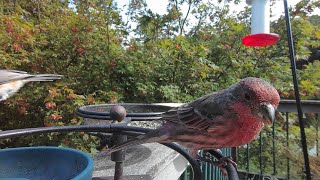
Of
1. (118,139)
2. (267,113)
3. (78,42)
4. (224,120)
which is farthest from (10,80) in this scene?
(267,113)

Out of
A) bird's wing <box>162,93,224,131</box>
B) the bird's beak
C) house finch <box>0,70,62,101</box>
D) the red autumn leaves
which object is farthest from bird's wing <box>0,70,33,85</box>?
the bird's beak

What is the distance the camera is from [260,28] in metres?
2.35

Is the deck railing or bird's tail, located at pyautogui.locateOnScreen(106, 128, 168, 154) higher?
bird's tail, located at pyautogui.locateOnScreen(106, 128, 168, 154)

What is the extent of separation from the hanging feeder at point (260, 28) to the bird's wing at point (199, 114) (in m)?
0.71

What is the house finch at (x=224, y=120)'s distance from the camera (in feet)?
4.27

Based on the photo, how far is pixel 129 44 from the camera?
4.63 metres

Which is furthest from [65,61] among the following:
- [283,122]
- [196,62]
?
[283,122]

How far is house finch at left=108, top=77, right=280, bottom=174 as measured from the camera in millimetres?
1301

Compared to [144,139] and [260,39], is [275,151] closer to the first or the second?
[260,39]

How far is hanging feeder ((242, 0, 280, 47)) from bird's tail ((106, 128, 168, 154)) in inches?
44.2

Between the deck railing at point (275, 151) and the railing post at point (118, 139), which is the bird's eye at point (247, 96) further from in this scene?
the deck railing at point (275, 151)

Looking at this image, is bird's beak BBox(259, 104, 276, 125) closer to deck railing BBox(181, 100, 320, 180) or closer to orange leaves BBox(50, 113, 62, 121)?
deck railing BBox(181, 100, 320, 180)

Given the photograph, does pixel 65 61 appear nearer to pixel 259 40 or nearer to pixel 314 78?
pixel 259 40

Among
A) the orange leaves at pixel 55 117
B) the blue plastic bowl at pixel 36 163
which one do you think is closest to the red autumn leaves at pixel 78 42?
the orange leaves at pixel 55 117
